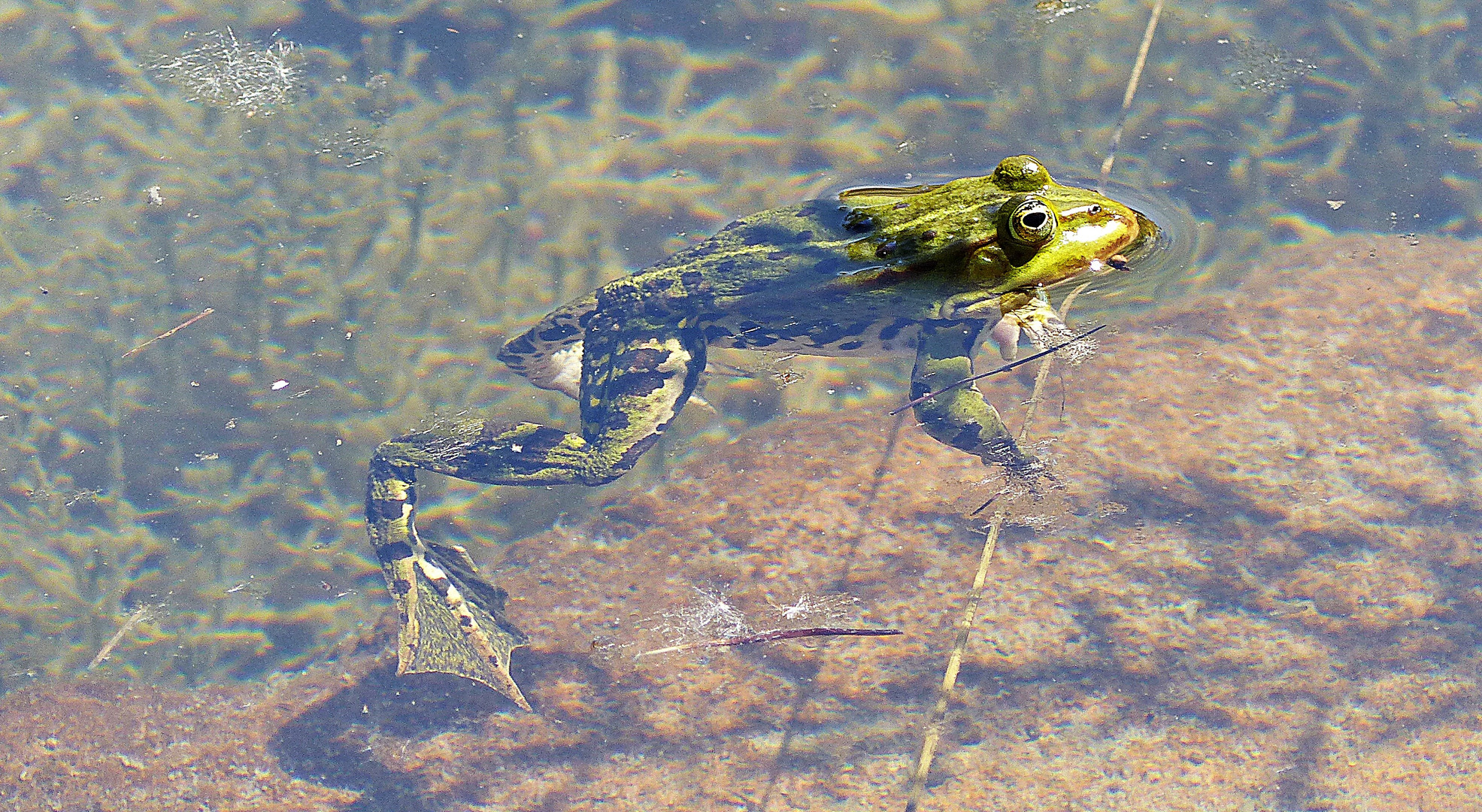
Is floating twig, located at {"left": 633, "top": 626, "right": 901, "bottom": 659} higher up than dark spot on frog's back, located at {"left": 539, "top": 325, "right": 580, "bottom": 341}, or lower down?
lower down

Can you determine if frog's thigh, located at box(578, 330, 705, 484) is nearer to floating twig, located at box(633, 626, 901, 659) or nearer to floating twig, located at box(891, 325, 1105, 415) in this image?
floating twig, located at box(633, 626, 901, 659)

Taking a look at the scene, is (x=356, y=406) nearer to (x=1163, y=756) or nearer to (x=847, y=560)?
(x=847, y=560)

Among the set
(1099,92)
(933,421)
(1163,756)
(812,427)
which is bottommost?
(1163,756)

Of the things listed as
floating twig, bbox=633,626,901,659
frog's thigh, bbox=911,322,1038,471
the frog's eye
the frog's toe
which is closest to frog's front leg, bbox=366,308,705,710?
floating twig, bbox=633,626,901,659

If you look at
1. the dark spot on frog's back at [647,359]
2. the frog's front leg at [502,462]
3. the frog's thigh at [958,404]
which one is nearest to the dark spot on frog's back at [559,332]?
the frog's front leg at [502,462]

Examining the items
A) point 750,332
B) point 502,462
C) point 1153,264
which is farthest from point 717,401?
point 1153,264

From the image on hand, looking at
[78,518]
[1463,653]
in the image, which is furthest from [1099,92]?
[78,518]
